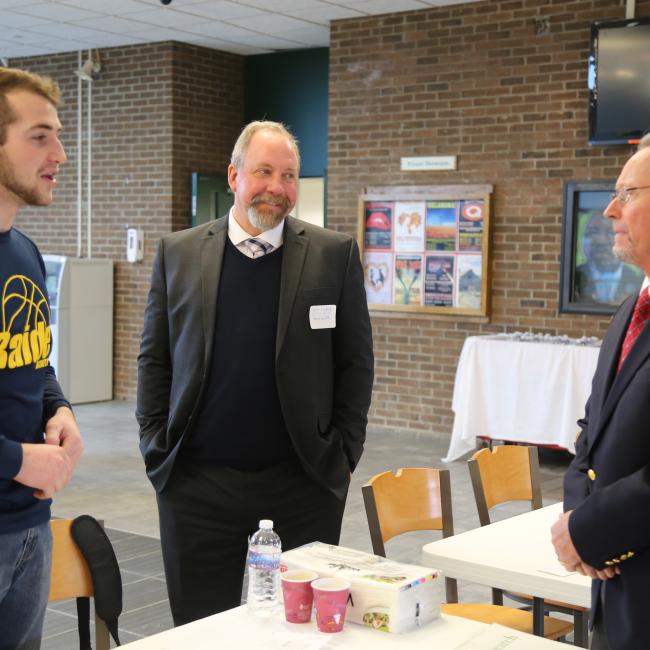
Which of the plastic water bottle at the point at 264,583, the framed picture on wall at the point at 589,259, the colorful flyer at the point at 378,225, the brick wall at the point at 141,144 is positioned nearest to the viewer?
the plastic water bottle at the point at 264,583

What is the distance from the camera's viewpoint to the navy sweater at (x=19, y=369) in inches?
78.6

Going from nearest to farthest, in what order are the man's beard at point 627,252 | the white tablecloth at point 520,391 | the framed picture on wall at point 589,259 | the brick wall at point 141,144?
1. the man's beard at point 627,252
2. the white tablecloth at point 520,391
3. the framed picture on wall at point 589,259
4. the brick wall at point 141,144

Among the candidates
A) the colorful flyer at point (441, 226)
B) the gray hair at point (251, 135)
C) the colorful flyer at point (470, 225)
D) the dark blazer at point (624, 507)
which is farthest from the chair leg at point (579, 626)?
the colorful flyer at point (441, 226)

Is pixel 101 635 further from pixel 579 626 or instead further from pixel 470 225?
pixel 470 225

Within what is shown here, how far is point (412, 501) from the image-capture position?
326 cm

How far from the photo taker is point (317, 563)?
90.7 inches

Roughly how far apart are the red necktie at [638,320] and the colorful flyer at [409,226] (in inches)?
252

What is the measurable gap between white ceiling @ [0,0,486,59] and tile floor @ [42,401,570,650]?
3.64 m

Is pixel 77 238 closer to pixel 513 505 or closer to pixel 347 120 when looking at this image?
pixel 347 120

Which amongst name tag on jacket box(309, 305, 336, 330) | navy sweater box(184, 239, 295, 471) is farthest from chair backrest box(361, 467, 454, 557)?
name tag on jacket box(309, 305, 336, 330)

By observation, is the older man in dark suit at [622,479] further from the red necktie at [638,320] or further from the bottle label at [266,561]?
the bottle label at [266,561]

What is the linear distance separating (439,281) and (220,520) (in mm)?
5793

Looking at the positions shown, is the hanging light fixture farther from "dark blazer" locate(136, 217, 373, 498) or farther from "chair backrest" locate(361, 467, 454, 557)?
"chair backrest" locate(361, 467, 454, 557)

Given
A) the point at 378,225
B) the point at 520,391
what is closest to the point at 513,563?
the point at 520,391
